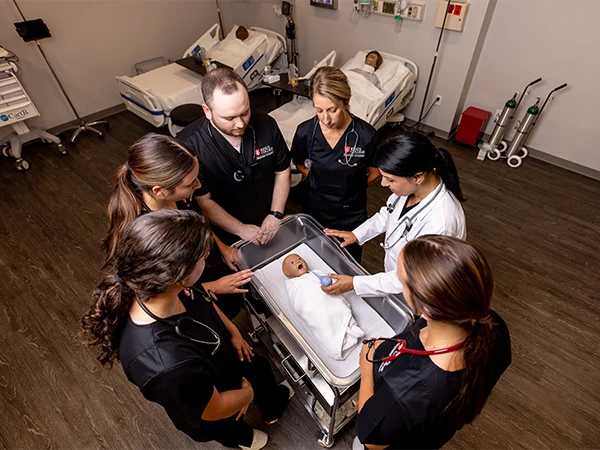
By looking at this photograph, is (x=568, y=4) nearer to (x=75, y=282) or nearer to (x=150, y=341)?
(x=150, y=341)

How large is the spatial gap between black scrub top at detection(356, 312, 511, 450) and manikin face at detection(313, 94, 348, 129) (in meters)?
1.10

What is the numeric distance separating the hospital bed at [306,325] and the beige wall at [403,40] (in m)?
2.76

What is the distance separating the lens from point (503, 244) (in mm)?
2779

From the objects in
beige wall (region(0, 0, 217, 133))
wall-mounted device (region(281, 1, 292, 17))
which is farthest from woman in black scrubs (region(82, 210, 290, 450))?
wall-mounted device (region(281, 1, 292, 17))

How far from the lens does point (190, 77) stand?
4.17m

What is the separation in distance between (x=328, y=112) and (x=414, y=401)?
4.21 feet

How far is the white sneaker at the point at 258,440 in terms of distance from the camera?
1.69 metres

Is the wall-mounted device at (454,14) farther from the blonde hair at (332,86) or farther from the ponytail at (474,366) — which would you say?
the ponytail at (474,366)

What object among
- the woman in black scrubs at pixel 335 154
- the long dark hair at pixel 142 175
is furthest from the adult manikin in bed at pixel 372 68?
the long dark hair at pixel 142 175

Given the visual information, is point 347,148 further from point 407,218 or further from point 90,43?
point 90,43

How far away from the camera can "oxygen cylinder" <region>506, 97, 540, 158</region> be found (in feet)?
10.8

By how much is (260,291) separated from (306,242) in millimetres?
485

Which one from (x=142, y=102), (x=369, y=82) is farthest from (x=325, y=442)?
(x=142, y=102)

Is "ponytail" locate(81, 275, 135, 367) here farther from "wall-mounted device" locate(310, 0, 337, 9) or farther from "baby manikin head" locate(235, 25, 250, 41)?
"baby manikin head" locate(235, 25, 250, 41)
